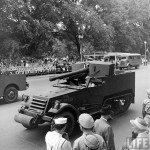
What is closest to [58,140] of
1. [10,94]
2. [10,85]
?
[10,94]

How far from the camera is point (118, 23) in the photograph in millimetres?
37688

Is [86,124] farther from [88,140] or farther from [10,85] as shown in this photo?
[10,85]

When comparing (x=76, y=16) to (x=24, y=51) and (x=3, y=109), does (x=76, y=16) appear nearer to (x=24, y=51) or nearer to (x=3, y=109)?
(x=24, y=51)

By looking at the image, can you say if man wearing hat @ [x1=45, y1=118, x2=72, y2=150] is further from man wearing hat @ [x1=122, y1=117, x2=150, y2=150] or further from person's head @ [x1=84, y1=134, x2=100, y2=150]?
man wearing hat @ [x1=122, y1=117, x2=150, y2=150]

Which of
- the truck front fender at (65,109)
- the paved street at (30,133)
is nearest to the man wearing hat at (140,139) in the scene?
the paved street at (30,133)

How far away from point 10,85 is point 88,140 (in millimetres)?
9421

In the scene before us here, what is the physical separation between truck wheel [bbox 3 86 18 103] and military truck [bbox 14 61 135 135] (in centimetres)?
393

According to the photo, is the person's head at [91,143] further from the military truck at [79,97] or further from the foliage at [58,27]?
the foliage at [58,27]

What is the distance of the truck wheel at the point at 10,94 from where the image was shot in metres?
11.8

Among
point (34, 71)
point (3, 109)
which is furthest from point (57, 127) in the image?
point (34, 71)

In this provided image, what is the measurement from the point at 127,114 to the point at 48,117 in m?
3.84

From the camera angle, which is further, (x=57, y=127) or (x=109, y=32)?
(x=109, y=32)

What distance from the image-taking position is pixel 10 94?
11969 millimetres

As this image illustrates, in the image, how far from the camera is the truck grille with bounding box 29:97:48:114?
6.83m
